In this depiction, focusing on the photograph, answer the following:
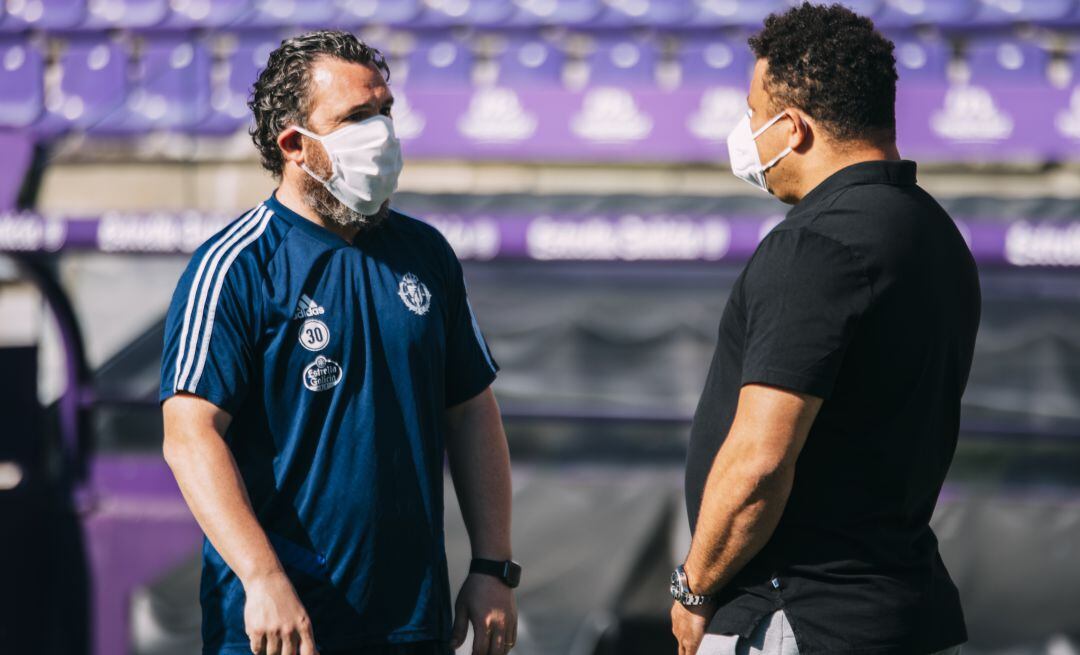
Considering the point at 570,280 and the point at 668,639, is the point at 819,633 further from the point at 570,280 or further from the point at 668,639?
the point at 570,280

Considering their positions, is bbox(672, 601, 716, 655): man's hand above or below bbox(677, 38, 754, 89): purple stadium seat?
below

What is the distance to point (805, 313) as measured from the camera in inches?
64.5

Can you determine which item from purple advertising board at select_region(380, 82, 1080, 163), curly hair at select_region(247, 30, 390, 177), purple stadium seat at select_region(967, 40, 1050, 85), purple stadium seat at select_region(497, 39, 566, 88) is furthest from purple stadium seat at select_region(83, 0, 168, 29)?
curly hair at select_region(247, 30, 390, 177)

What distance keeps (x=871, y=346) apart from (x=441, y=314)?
2.20 feet

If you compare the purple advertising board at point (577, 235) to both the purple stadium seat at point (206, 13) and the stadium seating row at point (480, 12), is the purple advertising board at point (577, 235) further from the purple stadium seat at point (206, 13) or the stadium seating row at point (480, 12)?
the purple stadium seat at point (206, 13)

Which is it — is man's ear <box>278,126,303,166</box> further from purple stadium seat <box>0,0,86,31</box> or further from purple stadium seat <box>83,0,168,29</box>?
purple stadium seat <box>0,0,86,31</box>

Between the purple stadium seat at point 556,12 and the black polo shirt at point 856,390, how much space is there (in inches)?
149

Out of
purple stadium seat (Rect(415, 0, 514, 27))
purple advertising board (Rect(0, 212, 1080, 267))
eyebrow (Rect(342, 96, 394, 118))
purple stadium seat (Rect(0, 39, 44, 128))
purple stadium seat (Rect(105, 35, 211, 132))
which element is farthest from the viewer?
purple stadium seat (Rect(0, 39, 44, 128))

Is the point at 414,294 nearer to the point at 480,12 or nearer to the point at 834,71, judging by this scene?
the point at 834,71

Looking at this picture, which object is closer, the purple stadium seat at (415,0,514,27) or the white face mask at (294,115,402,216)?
the white face mask at (294,115,402,216)

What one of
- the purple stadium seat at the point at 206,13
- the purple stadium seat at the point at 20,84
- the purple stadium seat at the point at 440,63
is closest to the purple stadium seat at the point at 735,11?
the purple stadium seat at the point at 440,63

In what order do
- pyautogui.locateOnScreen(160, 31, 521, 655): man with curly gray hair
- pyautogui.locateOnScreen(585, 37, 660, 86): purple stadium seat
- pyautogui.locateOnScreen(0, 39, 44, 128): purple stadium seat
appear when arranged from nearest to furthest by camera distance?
pyautogui.locateOnScreen(160, 31, 521, 655): man with curly gray hair, pyautogui.locateOnScreen(585, 37, 660, 86): purple stadium seat, pyautogui.locateOnScreen(0, 39, 44, 128): purple stadium seat

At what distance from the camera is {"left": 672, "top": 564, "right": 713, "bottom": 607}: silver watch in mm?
1819

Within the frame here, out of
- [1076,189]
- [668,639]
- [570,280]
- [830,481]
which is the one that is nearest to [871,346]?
[830,481]
